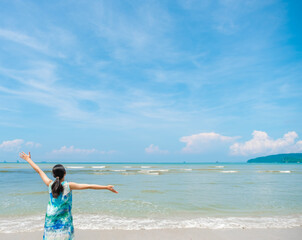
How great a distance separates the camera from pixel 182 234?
8.00 metres

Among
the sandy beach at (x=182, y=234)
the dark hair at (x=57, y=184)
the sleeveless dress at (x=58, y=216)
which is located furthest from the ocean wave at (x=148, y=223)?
the dark hair at (x=57, y=184)

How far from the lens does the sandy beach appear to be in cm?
774

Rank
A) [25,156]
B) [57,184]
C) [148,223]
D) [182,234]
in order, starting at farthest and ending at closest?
[148,223] → [182,234] → [25,156] → [57,184]

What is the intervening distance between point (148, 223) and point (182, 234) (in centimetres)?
195

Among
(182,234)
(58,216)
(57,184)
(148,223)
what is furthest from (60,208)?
(148,223)

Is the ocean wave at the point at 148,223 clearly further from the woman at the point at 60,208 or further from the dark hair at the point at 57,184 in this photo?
the dark hair at the point at 57,184

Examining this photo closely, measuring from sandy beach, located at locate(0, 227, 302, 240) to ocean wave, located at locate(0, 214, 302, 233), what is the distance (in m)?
0.47

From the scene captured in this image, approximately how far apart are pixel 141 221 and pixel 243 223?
4230 millimetres

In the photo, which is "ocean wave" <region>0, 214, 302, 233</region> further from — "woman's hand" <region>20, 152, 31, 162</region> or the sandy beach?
"woman's hand" <region>20, 152, 31, 162</region>

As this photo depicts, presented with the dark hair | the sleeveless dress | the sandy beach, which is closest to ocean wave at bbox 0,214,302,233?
the sandy beach

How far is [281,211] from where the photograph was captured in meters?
12.0

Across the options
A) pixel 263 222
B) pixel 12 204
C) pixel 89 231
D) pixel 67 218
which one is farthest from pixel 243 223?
pixel 12 204

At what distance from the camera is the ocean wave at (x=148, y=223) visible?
8914 millimetres

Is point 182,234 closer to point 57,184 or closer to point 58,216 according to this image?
point 58,216
